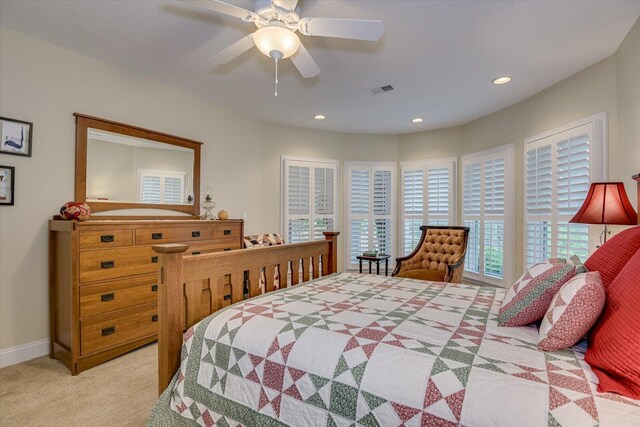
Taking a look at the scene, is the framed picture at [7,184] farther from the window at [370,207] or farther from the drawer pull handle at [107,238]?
the window at [370,207]

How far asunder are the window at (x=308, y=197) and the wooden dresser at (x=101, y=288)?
2.29 m

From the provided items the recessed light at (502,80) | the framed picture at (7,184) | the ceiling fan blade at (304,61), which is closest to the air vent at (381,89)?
the recessed light at (502,80)

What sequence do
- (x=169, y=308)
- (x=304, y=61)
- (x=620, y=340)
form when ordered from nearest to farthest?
(x=620, y=340), (x=169, y=308), (x=304, y=61)

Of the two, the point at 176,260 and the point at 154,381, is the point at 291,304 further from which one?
the point at 154,381

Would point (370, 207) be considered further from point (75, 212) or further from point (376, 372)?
point (376, 372)

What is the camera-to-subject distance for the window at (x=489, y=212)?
420 centimetres

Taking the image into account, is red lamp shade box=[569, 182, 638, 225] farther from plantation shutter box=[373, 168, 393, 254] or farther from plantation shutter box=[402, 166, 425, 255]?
plantation shutter box=[373, 168, 393, 254]

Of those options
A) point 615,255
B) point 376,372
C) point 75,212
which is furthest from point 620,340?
point 75,212

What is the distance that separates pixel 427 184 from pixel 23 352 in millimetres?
5309

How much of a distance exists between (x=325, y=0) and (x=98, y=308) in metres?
2.85

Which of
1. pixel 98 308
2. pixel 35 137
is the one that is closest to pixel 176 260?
pixel 98 308

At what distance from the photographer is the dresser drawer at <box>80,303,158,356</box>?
2473 millimetres

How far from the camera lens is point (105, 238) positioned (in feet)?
8.45

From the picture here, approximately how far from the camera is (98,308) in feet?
8.33
